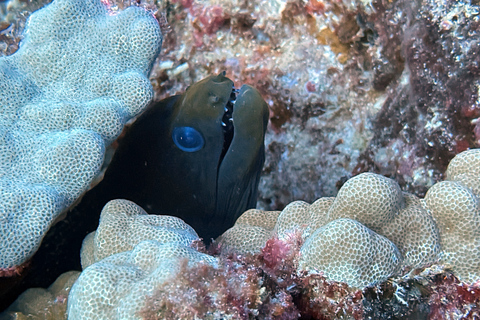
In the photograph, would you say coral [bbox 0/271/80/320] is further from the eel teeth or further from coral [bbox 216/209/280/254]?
the eel teeth

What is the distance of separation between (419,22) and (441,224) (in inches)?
64.4

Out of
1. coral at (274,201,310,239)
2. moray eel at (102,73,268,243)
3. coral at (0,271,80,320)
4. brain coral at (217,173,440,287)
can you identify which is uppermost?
brain coral at (217,173,440,287)

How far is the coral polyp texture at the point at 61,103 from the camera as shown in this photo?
6.63ft

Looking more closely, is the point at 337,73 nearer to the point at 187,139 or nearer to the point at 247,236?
the point at 187,139

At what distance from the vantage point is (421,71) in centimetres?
279

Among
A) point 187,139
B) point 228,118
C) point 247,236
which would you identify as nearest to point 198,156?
point 187,139

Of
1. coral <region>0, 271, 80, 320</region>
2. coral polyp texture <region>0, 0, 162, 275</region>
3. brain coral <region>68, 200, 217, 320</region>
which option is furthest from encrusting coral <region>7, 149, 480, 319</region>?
coral <region>0, 271, 80, 320</region>

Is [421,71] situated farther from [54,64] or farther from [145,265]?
[54,64]

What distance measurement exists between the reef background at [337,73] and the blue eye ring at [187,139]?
1.21 meters

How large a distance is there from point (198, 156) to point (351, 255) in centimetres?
168

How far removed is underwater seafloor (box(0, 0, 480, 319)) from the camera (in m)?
1.72

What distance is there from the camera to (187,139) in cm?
292

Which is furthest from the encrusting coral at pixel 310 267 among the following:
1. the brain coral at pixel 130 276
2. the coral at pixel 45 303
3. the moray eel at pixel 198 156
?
the moray eel at pixel 198 156

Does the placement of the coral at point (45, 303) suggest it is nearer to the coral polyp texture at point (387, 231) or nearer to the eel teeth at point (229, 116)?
the coral polyp texture at point (387, 231)
